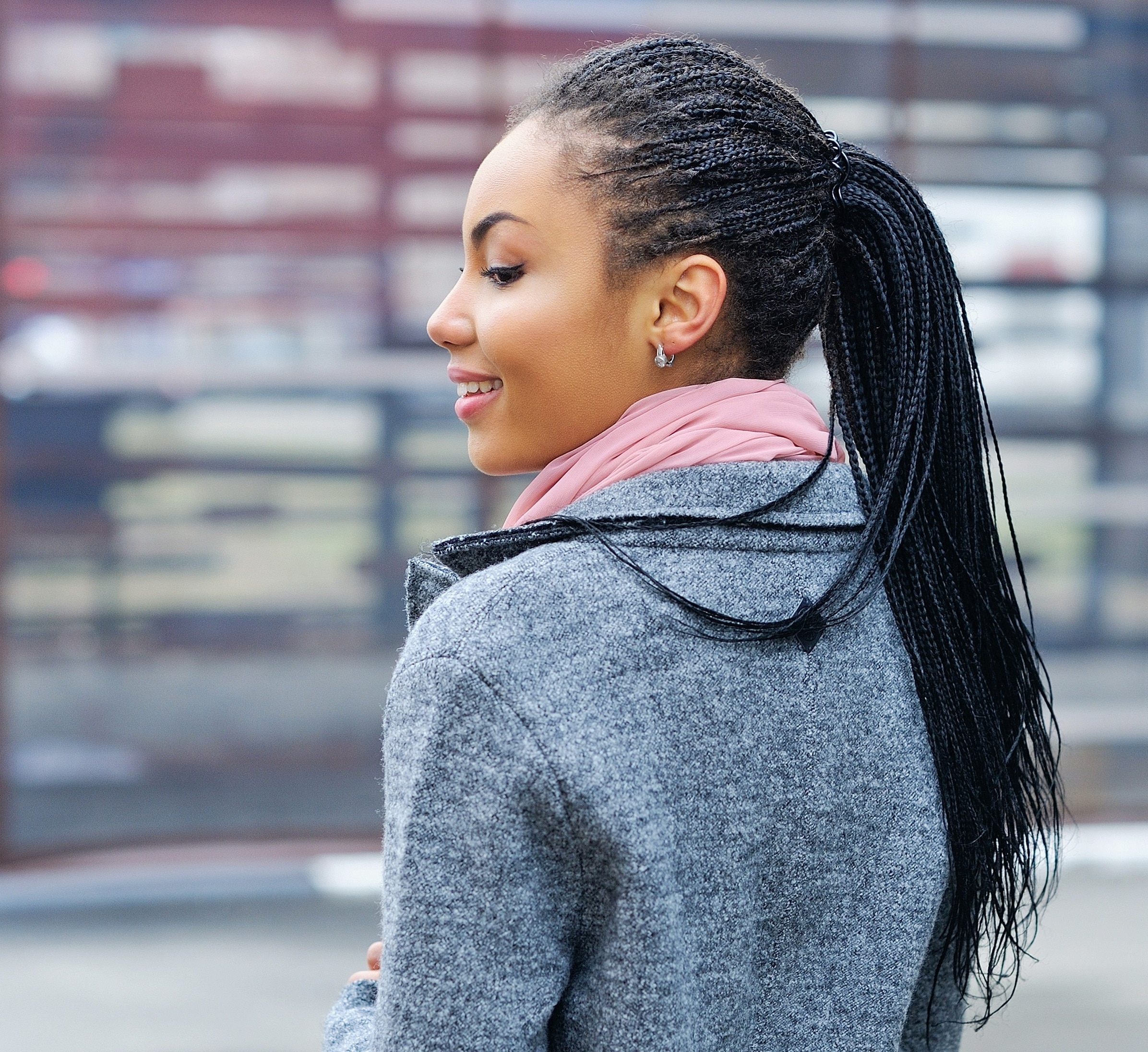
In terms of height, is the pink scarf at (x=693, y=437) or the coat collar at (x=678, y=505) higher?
the pink scarf at (x=693, y=437)

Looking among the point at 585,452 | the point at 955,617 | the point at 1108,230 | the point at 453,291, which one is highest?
the point at 1108,230

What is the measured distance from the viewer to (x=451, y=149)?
317cm

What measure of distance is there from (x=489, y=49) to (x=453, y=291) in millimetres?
2481

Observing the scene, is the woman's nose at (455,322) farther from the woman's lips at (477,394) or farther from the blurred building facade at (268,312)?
the blurred building facade at (268,312)

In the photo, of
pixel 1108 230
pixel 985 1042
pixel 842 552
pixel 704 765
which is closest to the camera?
pixel 704 765

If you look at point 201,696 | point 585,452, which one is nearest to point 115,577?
point 201,696

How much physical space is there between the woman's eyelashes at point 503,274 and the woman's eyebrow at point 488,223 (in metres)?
0.02

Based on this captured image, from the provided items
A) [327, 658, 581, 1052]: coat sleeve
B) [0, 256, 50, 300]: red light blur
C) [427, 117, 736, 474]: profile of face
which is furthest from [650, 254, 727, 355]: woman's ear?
[0, 256, 50, 300]: red light blur

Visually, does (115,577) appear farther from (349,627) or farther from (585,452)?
(585,452)

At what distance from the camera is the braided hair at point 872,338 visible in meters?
0.85

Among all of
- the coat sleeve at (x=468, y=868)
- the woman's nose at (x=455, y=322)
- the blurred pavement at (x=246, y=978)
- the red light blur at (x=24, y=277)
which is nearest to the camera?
the coat sleeve at (x=468, y=868)

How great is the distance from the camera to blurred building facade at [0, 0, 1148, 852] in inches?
Result: 119

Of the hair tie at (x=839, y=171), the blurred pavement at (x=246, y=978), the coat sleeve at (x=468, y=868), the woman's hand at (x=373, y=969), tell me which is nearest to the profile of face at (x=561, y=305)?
the hair tie at (x=839, y=171)

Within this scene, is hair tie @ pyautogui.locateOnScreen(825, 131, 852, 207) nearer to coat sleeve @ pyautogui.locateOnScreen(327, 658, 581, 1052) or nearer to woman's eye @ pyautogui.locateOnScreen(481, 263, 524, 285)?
woman's eye @ pyautogui.locateOnScreen(481, 263, 524, 285)
